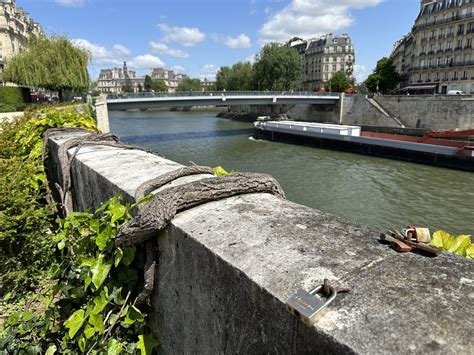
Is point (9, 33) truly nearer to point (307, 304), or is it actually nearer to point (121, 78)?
point (307, 304)

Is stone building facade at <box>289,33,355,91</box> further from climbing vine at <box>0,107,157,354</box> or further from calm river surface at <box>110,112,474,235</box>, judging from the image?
climbing vine at <box>0,107,157,354</box>

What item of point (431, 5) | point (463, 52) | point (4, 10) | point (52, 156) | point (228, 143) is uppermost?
point (4, 10)

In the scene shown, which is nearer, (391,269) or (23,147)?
(391,269)

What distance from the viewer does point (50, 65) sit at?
77.5 ft

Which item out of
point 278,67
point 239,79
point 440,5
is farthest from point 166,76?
point 440,5

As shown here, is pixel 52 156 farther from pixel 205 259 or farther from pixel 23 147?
pixel 205 259

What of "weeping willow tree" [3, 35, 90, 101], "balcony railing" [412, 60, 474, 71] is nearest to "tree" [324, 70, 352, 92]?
"balcony railing" [412, 60, 474, 71]

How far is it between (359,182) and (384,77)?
45.2m

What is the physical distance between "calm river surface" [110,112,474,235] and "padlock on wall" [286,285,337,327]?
11367mm

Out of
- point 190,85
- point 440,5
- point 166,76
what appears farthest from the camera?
point 166,76

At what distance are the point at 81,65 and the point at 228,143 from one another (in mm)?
13765

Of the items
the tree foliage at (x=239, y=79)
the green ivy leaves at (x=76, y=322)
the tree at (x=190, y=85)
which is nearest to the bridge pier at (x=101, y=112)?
the green ivy leaves at (x=76, y=322)

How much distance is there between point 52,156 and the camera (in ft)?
14.1

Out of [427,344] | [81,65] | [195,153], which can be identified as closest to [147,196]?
[427,344]
